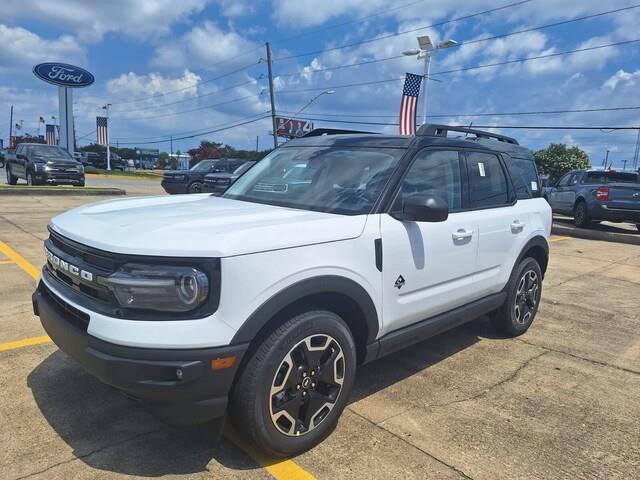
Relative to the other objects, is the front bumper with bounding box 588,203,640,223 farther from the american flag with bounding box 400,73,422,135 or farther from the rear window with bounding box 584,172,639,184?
the american flag with bounding box 400,73,422,135

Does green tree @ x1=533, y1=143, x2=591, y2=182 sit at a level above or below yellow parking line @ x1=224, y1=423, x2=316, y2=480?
above

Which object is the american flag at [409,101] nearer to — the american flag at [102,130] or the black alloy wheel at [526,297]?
the black alloy wheel at [526,297]

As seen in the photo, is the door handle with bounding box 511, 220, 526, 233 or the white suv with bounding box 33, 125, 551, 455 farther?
the door handle with bounding box 511, 220, 526, 233

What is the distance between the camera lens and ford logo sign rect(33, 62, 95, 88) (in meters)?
34.9

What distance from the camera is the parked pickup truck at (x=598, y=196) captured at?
12.3 meters

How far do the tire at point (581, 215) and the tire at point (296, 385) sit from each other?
12.8 metres

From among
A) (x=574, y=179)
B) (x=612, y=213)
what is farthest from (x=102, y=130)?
(x=612, y=213)

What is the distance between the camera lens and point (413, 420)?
123 inches

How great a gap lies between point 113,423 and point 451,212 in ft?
8.73

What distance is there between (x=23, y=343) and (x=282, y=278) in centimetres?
277

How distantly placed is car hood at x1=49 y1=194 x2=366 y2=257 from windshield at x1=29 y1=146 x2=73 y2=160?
17.9 metres

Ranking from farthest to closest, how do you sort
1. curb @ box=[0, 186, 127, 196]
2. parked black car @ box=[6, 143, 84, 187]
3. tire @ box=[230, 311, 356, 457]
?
1. parked black car @ box=[6, 143, 84, 187]
2. curb @ box=[0, 186, 127, 196]
3. tire @ box=[230, 311, 356, 457]

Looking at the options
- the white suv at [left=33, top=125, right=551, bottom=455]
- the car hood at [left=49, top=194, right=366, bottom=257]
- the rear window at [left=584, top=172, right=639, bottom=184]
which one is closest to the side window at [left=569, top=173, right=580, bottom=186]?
the rear window at [left=584, top=172, right=639, bottom=184]

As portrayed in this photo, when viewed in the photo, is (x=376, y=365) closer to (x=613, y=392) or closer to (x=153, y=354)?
(x=613, y=392)
